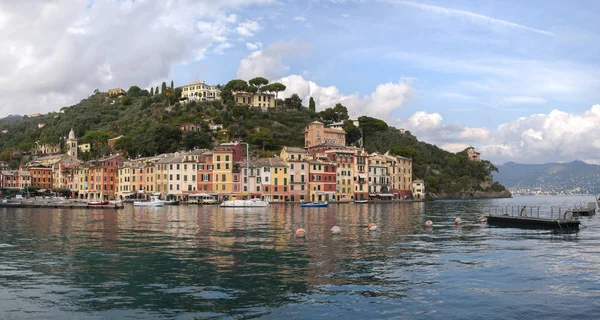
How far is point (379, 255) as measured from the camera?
29.5m

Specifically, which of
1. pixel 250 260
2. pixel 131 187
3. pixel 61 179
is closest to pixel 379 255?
pixel 250 260

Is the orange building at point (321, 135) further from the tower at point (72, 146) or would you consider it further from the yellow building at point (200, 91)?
the tower at point (72, 146)

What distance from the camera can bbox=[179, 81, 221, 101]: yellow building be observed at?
17150cm

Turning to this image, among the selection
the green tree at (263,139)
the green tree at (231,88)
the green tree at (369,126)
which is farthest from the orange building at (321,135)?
the green tree at (231,88)

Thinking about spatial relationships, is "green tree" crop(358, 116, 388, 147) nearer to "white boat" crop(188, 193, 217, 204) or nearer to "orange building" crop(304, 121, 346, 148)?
"orange building" crop(304, 121, 346, 148)

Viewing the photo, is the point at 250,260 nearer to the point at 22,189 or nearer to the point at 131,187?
the point at 131,187

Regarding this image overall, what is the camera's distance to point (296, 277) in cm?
2259

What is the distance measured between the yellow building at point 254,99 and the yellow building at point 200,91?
42.3ft

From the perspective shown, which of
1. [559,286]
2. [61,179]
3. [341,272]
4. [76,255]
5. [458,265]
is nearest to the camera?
[559,286]

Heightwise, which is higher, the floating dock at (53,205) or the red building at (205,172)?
the red building at (205,172)

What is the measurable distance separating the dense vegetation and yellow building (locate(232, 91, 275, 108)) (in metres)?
1.96

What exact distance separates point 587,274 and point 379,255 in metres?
10.2

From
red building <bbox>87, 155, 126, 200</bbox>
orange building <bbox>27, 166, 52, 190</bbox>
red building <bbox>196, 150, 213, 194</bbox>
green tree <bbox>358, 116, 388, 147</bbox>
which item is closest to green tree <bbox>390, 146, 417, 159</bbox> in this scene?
green tree <bbox>358, 116, 388, 147</bbox>

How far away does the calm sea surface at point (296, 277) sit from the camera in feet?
58.1
